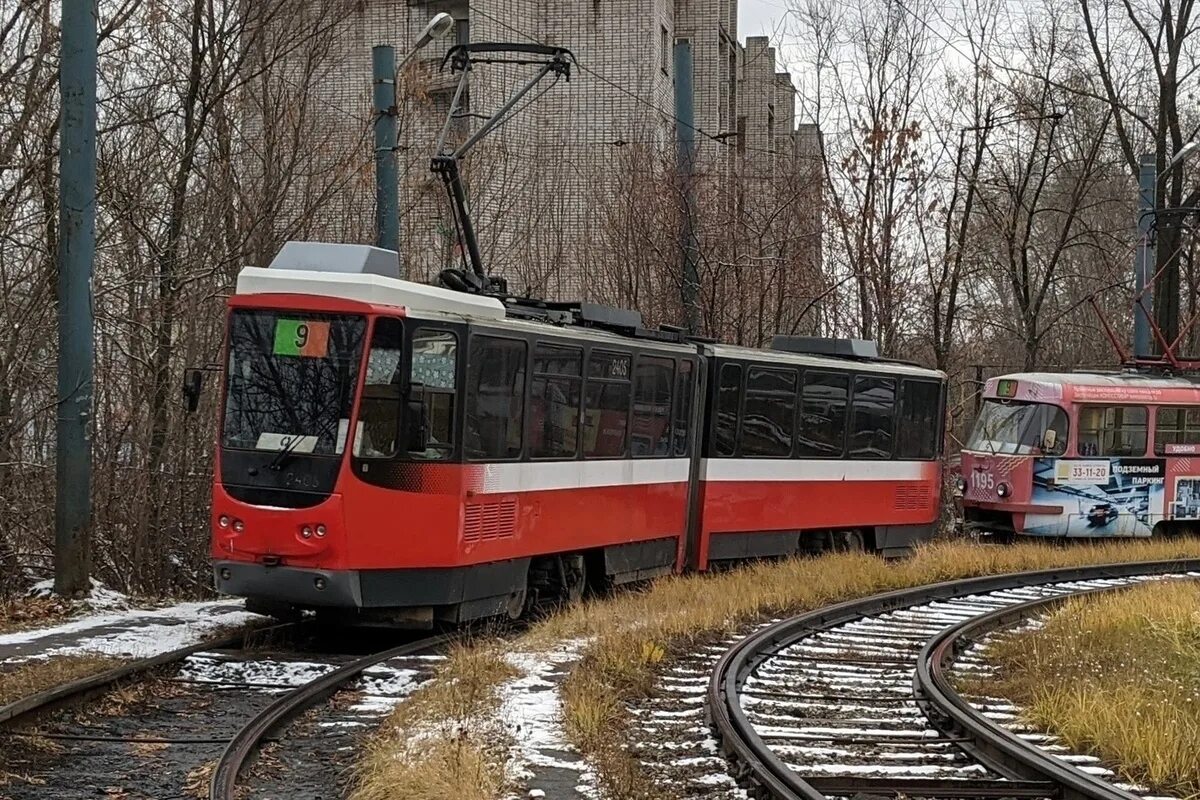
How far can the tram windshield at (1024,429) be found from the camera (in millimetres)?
24406

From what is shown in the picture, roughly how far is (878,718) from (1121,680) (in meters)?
1.75

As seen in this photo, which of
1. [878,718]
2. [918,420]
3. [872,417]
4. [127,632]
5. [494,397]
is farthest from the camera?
[918,420]

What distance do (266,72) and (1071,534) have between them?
1418 cm

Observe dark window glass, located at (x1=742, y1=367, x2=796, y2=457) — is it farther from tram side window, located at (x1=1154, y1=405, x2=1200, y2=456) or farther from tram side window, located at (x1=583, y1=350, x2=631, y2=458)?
tram side window, located at (x1=1154, y1=405, x2=1200, y2=456)

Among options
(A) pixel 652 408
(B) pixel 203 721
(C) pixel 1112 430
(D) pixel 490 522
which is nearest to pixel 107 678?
(B) pixel 203 721

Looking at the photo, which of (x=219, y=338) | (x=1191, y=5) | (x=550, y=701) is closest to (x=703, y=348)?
(x=219, y=338)

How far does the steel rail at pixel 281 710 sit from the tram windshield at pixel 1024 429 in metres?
14.3

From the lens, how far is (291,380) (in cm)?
1191

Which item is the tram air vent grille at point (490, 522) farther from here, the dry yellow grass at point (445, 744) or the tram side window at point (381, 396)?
the dry yellow grass at point (445, 744)

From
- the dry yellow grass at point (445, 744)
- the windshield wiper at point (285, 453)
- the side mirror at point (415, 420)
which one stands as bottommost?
the dry yellow grass at point (445, 744)

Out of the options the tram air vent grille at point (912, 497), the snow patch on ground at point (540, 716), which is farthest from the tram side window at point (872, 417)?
the snow patch on ground at point (540, 716)

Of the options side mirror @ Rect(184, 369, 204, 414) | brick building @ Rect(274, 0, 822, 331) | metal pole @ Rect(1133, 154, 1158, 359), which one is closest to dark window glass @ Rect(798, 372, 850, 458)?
brick building @ Rect(274, 0, 822, 331)

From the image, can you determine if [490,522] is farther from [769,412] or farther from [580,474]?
[769,412]

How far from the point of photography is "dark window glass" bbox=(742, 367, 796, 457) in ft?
58.7
